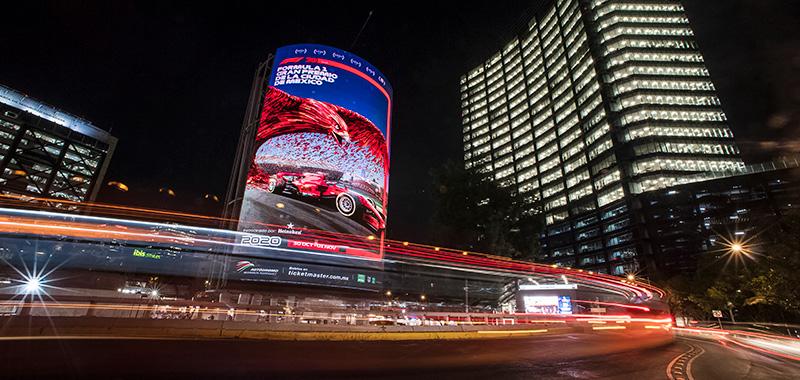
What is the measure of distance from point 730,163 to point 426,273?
8960 centimetres

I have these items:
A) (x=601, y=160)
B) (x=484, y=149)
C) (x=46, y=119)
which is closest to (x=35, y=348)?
(x=46, y=119)

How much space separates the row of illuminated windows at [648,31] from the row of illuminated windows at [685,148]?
3412 centimetres

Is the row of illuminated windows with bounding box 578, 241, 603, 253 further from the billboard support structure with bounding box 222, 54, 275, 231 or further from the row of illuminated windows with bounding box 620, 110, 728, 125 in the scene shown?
the billboard support structure with bounding box 222, 54, 275, 231

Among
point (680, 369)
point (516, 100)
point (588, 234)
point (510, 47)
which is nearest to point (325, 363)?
point (680, 369)

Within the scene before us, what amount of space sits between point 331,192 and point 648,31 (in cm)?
10972

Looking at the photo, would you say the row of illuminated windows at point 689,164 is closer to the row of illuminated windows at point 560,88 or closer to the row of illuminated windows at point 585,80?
the row of illuminated windows at point 585,80

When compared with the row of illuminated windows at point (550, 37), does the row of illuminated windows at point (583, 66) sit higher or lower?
lower

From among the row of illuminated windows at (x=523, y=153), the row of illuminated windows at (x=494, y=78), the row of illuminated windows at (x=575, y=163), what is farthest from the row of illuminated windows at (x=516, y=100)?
the row of illuminated windows at (x=575, y=163)

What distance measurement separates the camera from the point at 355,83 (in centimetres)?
2541

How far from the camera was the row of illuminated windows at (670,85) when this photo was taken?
8319 centimetres

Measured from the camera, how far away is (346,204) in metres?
22.2

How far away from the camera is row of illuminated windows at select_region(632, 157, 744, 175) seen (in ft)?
246

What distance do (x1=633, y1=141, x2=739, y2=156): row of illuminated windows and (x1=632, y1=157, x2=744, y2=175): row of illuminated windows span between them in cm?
204

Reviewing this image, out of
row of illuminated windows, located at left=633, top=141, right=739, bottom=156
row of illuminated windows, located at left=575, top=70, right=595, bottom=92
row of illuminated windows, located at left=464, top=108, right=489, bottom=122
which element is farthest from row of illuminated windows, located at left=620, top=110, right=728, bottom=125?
row of illuminated windows, located at left=464, top=108, right=489, bottom=122
